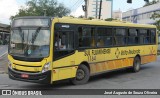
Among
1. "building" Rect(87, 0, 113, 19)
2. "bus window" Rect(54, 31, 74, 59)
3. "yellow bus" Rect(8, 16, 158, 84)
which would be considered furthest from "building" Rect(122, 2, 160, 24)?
"bus window" Rect(54, 31, 74, 59)

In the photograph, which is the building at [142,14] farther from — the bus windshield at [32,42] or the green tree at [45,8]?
the bus windshield at [32,42]

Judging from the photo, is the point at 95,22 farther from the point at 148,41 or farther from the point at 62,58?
the point at 148,41

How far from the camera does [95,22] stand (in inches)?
599

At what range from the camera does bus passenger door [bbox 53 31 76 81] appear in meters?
12.8

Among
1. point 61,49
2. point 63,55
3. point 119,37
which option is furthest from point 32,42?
point 119,37

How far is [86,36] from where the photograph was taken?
14.6 metres

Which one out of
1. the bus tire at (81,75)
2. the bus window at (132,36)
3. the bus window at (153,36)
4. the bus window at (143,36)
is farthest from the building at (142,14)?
the bus tire at (81,75)

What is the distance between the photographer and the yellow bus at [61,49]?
1251 cm

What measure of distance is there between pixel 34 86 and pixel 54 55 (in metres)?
1.75

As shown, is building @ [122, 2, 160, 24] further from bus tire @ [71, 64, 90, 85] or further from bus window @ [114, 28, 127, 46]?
bus tire @ [71, 64, 90, 85]

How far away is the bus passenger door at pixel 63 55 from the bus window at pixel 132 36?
206 inches

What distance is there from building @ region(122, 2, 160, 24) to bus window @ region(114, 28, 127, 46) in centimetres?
6539

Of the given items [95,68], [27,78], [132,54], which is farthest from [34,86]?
[132,54]

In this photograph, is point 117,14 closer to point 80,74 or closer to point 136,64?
point 136,64
